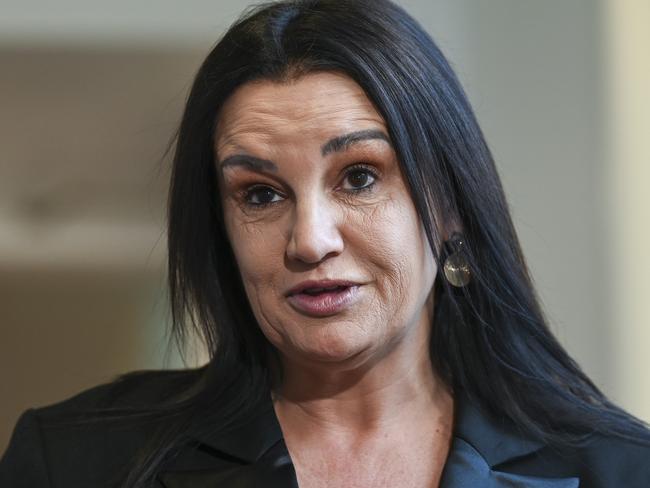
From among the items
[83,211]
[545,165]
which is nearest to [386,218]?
[545,165]

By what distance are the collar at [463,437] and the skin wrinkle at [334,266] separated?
0.11ft

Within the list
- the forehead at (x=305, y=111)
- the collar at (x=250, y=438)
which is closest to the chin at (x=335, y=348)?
the collar at (x=250, y=438)

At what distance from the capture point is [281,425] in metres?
1.43

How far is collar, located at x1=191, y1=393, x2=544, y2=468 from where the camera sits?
1.37m

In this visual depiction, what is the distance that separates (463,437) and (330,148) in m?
0.39

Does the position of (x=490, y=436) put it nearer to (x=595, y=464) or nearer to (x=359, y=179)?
(x=595, y=464)

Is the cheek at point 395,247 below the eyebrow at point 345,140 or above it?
below

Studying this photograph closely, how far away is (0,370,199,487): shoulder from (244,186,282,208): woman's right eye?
0.32m

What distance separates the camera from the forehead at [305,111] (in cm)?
128

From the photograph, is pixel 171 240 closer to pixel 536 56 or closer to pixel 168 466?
pixel 168 466

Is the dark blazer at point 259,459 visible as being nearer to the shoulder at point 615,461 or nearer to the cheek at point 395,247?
the shoulder at point 615,461

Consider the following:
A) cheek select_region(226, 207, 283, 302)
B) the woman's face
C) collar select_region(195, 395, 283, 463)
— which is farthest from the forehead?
collar select_region(195, 395, 283, 463)

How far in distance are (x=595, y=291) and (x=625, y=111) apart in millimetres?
297

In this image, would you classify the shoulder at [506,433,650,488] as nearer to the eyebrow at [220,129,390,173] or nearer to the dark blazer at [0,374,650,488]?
the dark blazer at [0,374,650,488]
